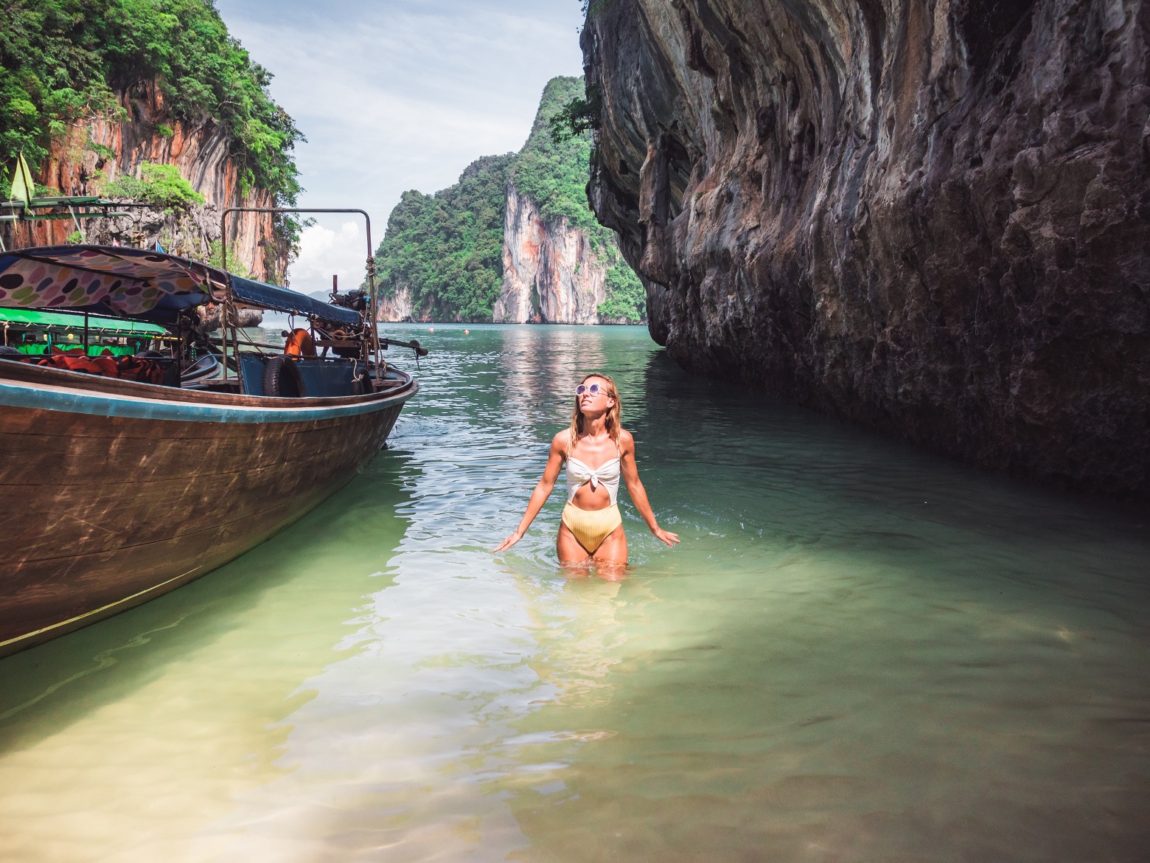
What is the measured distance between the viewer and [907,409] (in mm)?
9344

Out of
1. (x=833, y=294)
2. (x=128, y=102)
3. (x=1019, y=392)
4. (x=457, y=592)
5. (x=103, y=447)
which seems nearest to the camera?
(x=103, y=447)

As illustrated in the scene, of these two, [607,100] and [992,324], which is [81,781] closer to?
[992,324]

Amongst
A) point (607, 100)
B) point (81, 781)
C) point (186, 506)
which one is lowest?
point (81, 781)

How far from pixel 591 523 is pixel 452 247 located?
12456cm

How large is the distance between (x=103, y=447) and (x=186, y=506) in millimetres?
801

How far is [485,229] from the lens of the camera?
402 ft

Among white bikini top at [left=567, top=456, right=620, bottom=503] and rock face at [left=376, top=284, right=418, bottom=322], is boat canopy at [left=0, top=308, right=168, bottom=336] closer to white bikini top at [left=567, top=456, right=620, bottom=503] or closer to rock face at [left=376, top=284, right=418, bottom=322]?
white bikini top at [left=567, top=456, right=620, bottom=503]

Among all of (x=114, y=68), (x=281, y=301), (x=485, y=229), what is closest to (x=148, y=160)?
(x=114, y=68)

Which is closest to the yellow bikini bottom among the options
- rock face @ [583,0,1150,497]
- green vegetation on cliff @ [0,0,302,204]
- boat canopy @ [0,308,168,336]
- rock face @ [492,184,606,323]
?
rock face @ [583,0,1150,497]

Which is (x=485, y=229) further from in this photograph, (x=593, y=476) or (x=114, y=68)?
(x=593, y=476)

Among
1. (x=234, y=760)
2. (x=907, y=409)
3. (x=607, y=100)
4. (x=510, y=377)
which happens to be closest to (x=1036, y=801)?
(x=234, y=760)

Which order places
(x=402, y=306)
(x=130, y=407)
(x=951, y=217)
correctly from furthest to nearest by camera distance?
(x=402, y=306), (x=951, y=217), (x=130, y=407)

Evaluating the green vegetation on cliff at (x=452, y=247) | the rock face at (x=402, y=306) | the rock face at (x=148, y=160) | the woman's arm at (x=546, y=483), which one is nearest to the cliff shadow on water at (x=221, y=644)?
the woman's arm at (x=546, y=483)

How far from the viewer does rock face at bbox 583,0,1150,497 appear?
5645 millimetres
